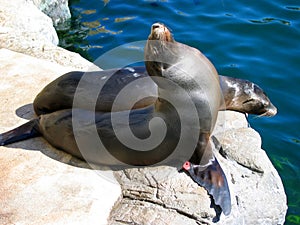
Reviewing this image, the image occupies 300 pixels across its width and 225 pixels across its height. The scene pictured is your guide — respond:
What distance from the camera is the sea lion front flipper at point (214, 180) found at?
149 inches

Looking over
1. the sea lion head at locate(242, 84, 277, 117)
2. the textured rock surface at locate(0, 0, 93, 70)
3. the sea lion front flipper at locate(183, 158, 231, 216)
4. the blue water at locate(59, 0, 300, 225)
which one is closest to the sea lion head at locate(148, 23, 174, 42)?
the sea lion front flipper at locate(183, 158, 231, 216)

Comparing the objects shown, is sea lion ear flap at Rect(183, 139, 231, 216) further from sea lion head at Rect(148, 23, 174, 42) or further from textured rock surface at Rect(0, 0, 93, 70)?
textured rock surface at Rect(0, 0, 93, 70)

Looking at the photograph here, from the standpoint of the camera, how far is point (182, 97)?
12.7 ft

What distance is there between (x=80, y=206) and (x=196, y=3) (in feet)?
20.1

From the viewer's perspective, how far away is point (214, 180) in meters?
3.87

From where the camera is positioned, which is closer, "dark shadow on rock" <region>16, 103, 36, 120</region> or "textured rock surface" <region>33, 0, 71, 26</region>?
"dark shadow on rock" <region>16, 103, 36, 120</region>

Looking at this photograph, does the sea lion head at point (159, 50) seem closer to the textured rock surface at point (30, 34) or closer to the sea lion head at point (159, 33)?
the sea lion head at point (159, 33)

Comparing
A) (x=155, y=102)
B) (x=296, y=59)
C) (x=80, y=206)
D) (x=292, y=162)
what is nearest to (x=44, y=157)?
(x=80, y=206)

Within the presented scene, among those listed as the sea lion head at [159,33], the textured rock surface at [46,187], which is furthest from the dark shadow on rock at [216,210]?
the sea lion head at [159,33]

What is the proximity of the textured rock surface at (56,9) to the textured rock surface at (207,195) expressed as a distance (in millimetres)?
4871

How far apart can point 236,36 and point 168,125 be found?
14.6 ft

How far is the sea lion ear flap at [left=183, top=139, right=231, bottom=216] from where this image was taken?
3.77m

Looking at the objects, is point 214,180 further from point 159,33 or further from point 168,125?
point 159,33

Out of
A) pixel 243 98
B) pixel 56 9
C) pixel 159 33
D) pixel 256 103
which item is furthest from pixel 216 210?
pixel 56 9
